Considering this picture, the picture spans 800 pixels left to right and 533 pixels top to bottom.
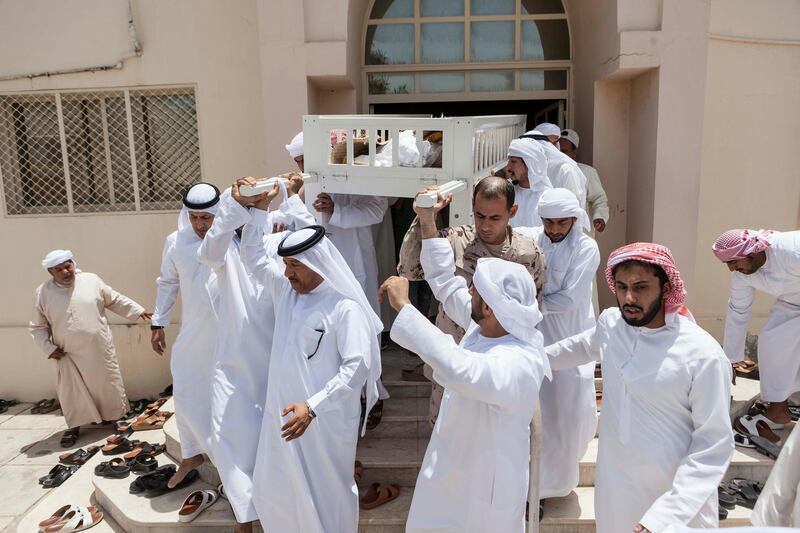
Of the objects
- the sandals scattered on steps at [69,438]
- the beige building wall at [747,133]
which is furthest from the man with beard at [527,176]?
the sandals scattered on steps at [69,438]

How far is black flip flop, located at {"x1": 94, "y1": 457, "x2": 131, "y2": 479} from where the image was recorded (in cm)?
431

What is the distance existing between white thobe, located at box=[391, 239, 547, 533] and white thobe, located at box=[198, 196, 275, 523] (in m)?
1.30

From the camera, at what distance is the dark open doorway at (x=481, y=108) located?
7206mm

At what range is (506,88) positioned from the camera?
22.1 feet

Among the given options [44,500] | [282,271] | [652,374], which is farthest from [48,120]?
[652,374]

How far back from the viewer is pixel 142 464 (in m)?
4.45

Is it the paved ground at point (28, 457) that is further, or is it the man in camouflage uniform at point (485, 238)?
the paved ground at point (28, 457)

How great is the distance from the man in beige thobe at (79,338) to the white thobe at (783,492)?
4.77 metres

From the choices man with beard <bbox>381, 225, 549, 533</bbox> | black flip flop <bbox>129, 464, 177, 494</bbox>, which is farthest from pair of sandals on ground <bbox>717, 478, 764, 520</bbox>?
black flip flop <bbox>129, 464, 177, 494</bbox>

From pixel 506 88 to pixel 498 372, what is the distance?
5277mm

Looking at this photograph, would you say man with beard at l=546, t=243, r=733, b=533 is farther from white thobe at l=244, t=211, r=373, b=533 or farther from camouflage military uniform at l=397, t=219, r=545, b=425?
white thobe at l=244, t=211, r=373, b=533

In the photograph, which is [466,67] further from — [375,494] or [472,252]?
[375,494]

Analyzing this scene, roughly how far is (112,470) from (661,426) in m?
3.81

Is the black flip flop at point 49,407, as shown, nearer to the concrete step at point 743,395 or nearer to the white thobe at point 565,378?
the white thobe at point 565,378
